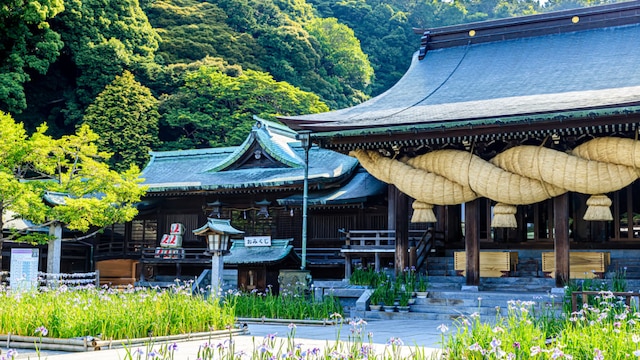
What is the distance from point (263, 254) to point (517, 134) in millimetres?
9748

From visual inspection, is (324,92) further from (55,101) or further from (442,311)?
(442,311)

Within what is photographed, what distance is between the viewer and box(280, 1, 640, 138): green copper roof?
16547 millimetres

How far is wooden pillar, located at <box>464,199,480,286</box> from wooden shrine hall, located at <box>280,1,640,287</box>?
0.03 meters

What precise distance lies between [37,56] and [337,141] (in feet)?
94.6

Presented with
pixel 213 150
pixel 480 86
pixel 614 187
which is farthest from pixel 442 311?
pixel 213 150

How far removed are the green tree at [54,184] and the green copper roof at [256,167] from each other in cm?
321

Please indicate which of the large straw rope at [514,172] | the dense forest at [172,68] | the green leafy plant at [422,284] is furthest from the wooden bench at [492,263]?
the dense forest at [172,68]

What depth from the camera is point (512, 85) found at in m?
20.4

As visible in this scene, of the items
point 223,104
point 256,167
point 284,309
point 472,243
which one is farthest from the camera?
point 223,104

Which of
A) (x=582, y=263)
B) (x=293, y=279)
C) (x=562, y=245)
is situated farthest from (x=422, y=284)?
(x=293, y=279)

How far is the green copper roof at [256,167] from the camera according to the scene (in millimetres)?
24609

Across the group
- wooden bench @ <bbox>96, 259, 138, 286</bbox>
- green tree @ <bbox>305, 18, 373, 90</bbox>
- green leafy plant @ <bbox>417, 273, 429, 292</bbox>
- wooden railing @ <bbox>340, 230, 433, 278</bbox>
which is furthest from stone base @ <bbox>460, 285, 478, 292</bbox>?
green tree @ <bbox>305, 18, 373, 90</bbox>

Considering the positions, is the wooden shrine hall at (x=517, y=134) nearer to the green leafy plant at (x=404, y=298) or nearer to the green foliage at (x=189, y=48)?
the green leafy plant at (x=404, y=298)

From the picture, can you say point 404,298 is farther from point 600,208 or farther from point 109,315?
point 109,315
